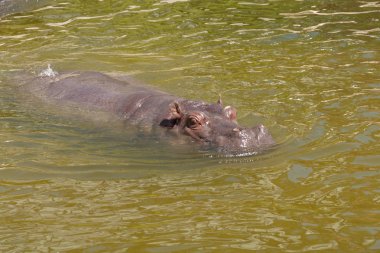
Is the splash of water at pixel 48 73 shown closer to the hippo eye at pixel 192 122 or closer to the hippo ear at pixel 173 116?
the hippo ear at pixel 173 116

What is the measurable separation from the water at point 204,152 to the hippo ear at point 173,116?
27 centimetres

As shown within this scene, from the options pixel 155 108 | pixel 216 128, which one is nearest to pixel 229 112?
pixel 216 128

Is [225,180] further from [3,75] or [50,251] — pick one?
[3,75]

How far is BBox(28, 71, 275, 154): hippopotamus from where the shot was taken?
22.7 ft

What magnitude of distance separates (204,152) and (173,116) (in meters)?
0.75

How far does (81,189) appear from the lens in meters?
6.06

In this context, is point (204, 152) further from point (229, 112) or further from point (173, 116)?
point (173, 116)

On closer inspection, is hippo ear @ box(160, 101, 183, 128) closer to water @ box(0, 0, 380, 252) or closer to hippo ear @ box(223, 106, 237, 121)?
water @ box(0, 0, 380, 252)

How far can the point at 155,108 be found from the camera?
8094 mm

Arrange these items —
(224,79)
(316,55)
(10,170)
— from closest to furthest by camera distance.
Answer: (10,170) → (224,79) → (316,55)

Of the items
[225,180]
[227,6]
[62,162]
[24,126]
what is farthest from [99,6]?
[225,180]

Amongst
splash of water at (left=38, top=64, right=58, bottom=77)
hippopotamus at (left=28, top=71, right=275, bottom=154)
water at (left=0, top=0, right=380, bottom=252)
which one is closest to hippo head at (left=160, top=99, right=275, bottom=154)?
hippopotamus at (left=28, top=71, right=275, bottom=154)

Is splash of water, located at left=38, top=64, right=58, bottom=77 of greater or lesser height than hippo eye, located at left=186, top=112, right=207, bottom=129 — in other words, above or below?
above

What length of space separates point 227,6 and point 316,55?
13.5 ft
